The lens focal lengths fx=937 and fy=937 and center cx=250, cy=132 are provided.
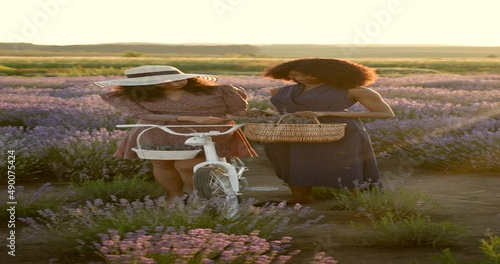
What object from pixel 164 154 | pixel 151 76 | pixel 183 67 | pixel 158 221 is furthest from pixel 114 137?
pixel 183 67

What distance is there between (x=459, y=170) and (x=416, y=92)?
9505mm

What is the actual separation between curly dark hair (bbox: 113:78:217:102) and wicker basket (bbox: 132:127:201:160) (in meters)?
0.43

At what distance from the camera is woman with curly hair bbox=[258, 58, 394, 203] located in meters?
7.91

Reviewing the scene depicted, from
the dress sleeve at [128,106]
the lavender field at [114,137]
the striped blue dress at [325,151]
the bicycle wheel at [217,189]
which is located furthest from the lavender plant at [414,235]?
the lavender field at [114,137]

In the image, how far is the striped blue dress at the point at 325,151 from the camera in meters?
8.04

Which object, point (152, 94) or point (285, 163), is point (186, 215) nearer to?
point (152, 94)

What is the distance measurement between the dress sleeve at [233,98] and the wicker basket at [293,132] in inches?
6.3

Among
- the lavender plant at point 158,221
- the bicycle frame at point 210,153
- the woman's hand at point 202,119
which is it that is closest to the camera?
the lavender plant at point 158,221

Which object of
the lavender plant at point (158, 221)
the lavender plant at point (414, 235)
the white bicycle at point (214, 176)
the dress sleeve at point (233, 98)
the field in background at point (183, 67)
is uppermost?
the dress sleeve at point (233, 98)

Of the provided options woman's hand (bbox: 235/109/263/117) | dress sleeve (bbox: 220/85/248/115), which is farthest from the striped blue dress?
dress sleeve (bbox: 220/85/248/115)

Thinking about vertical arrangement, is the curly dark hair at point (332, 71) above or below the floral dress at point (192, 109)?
above

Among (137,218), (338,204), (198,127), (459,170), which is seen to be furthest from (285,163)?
(459,170)

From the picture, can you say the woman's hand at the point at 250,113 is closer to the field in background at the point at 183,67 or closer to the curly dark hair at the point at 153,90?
the curly dark hair at the point at 153,90

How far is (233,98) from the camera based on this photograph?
23.5 feet
